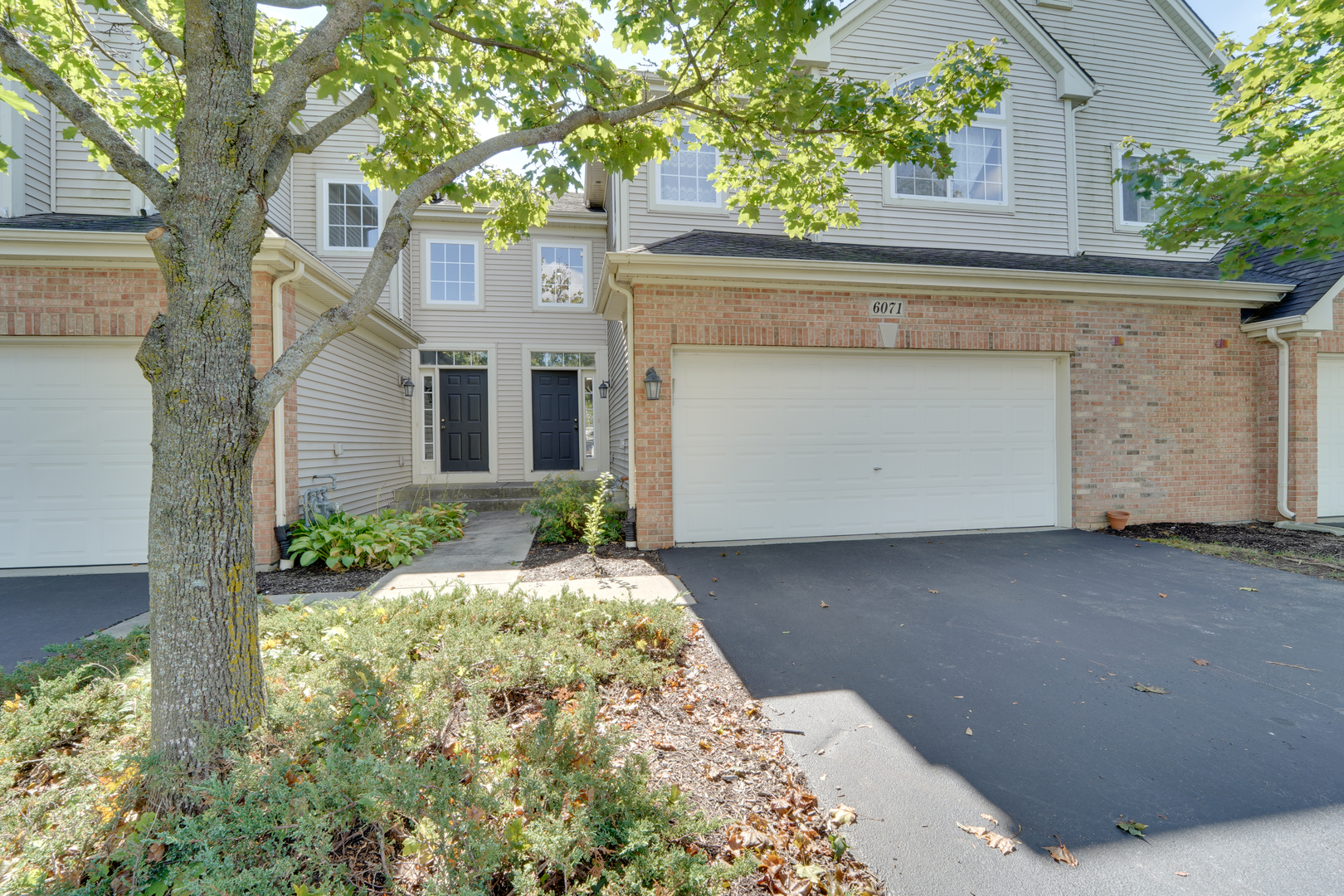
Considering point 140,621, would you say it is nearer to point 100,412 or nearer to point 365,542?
point 365,542

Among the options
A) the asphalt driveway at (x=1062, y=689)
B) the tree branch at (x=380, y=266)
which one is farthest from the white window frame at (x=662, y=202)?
the asphalt driveway at (x=1062, y=689)

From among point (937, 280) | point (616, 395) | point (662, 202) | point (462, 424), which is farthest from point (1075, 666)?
point (462, 424)

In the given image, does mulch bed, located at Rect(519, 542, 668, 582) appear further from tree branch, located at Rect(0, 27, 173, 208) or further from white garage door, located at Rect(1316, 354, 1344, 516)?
white garage door, located at Rect(1316, 354, 1344, 516)

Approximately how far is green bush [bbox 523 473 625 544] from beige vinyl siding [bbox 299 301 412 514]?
2.52m

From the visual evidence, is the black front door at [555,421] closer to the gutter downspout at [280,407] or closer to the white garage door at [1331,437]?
the gutter downspout at [280,407]

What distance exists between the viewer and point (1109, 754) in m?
2.45

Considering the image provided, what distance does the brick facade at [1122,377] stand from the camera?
6371 millimetres

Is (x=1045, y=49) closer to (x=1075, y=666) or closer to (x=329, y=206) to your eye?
(x=1075, y=666)

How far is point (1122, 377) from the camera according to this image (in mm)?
7348

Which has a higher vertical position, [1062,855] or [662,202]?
[662,202]

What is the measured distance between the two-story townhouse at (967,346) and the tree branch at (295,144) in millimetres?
3312

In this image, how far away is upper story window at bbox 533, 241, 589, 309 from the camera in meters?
11.3

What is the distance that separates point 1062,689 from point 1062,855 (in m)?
1.41

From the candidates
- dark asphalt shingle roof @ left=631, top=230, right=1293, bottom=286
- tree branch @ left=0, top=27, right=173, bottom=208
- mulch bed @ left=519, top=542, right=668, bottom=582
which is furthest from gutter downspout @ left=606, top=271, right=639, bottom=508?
tree branch @ left=0, top=27, right=173, bottom=208
